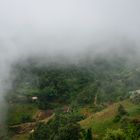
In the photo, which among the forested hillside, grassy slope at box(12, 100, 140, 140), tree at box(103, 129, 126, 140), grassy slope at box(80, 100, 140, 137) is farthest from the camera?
the forested hillside

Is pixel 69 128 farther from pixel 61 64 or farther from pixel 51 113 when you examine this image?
pixel 61 64

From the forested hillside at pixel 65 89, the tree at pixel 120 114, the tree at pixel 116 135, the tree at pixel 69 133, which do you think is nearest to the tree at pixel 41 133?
the tree at pixel 69 133

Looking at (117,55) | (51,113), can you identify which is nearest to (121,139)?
(51,113)

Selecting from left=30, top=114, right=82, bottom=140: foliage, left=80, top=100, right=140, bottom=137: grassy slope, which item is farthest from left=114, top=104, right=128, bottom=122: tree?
left=30, top=114, right=82, bottom=140: foliage

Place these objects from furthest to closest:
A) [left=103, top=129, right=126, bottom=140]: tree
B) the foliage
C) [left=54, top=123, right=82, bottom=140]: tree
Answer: the foliage < [left=54, top=123, right=82, bottom=140]: tree < [left=103, top=129, right=126, bottom=140]: tree

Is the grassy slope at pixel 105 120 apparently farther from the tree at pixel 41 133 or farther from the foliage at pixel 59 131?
the tree at pixel 41 133

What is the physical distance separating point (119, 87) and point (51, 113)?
2474 centimetres

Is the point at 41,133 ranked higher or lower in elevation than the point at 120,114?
lower

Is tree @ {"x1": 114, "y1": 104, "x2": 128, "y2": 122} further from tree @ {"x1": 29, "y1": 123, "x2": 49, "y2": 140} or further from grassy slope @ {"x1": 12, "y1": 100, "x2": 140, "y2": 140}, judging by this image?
tree @ {"x1": 29, "y1": 123, "x2": 49, "y2": 140}

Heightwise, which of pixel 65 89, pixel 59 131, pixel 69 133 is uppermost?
pixel 65 89

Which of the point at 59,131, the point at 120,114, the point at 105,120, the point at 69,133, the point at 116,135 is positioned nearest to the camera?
the point at 116,135

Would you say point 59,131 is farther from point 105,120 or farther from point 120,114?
point 120,114

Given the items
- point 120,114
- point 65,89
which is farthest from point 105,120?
point 65,89

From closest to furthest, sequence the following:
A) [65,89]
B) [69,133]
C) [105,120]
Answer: [69,133], [105,120], [65,89]
